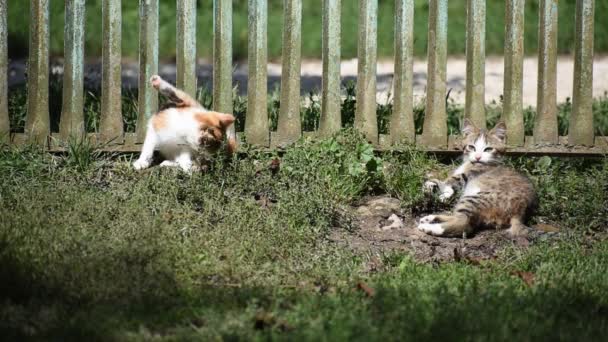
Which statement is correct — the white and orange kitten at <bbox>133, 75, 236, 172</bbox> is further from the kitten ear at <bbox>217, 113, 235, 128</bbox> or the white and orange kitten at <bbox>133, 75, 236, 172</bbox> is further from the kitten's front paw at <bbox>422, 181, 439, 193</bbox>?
the kitten's front paw at <bbox>422, 181, 439, 193</bbox>

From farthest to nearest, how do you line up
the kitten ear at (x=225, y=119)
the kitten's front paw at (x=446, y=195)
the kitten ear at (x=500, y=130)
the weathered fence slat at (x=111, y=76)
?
the weathered fence slat at (x=111, y=76), the kitten ear at (x=500, y=130), the kitten's front paw at (x=446, y=195), the kitten ear at (x=225, y=119)

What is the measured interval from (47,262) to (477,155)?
3320mm

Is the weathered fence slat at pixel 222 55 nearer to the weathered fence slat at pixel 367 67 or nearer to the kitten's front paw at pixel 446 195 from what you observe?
the weathered fence slat at pixel 367 67

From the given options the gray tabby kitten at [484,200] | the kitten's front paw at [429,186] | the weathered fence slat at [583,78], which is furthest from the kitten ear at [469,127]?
the weathered fence slat at [583,78]

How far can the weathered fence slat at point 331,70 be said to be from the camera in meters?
7.04

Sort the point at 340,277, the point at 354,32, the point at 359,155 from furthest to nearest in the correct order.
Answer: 1. the point at 354,32
2. the point at 359,155
3. the point at 340,277

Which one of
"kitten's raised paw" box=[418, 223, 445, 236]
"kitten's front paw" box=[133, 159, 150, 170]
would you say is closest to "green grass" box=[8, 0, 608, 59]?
"kitten's front paw" box=[133, 159, 150, 170]

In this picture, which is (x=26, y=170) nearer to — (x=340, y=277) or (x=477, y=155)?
(x=340, y=277)

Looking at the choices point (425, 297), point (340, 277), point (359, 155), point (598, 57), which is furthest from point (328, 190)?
point (598, 57)

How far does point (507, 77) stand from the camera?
707 cm

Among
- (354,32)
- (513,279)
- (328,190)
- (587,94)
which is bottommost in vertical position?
(513,279)

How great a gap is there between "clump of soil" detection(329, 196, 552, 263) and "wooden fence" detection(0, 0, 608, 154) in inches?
32.0

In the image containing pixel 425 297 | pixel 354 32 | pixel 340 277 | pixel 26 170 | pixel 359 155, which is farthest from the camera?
pixel 354 32

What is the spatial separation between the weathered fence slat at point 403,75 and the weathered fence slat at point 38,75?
2.64m
